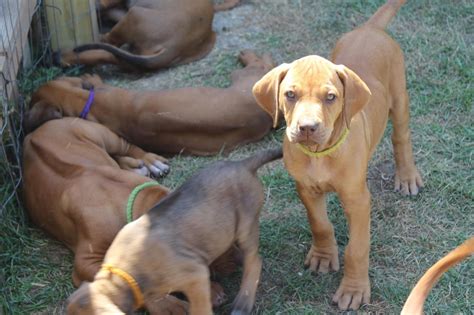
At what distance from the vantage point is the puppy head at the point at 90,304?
4598mm

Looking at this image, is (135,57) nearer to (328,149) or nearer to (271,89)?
(271,89)

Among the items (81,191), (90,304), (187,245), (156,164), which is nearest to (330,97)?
(187,245)

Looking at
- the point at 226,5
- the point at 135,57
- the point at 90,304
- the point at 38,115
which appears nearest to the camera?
the point at 90,304

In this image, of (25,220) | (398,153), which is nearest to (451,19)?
(398,153)

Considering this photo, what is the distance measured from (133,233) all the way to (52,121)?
1.97m

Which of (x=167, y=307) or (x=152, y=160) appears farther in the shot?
(x=152, y=160)

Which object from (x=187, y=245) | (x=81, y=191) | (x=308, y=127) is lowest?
(x=81, y=191)

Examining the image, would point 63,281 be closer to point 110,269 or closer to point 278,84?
point 110,269

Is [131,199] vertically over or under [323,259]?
over

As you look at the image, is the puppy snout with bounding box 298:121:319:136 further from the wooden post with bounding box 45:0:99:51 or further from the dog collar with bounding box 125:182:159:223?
the wooden post with bounding box 45:0:99:51

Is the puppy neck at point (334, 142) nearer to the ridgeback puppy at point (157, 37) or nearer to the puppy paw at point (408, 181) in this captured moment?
the puppy paw at point (408, 181)

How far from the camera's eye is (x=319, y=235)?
5.67 m

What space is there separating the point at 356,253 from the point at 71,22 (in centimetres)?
394

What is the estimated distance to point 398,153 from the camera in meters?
6.40
